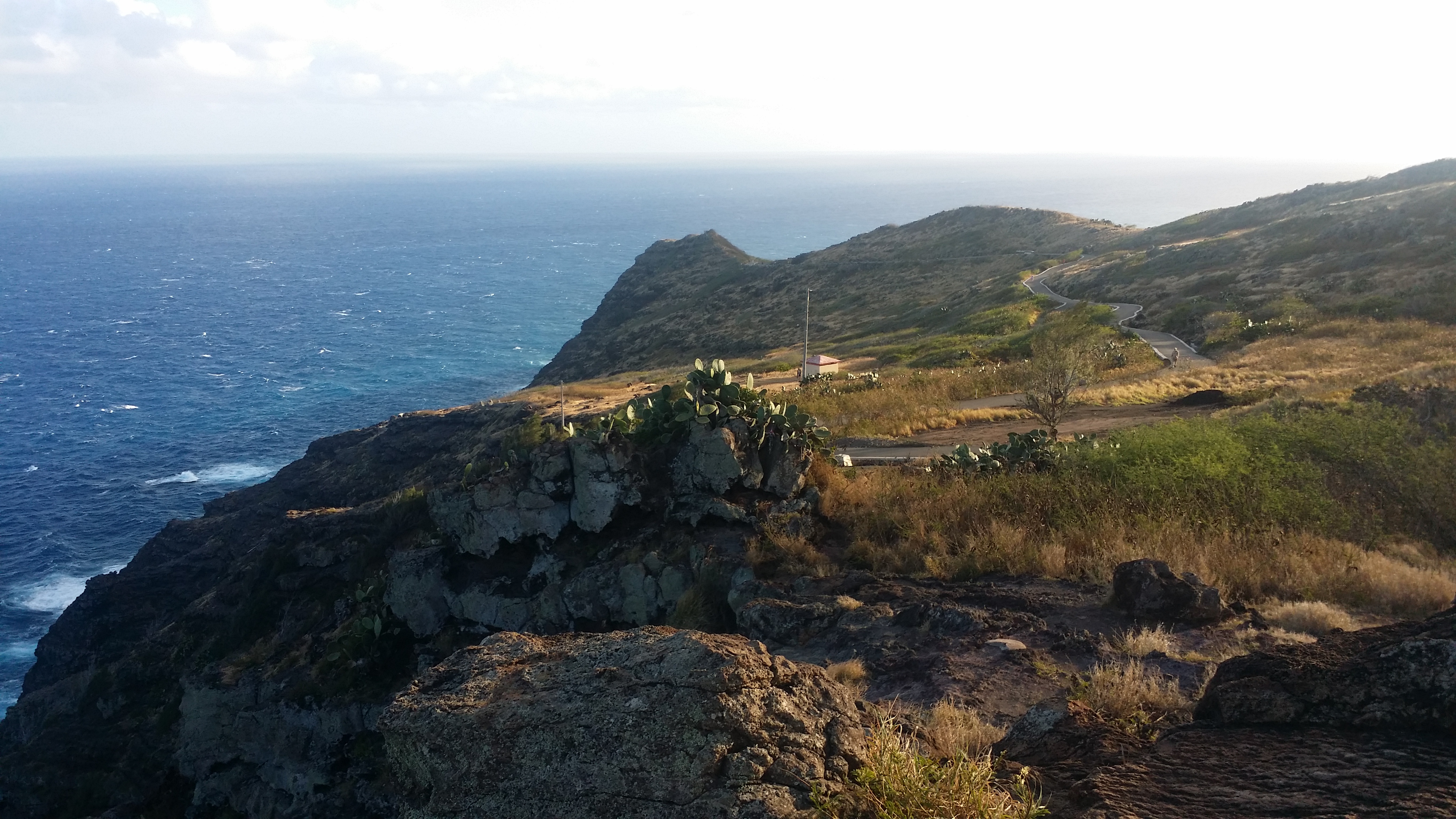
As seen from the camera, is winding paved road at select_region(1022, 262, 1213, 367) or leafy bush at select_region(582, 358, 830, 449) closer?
leafy bush at select_region(582, 358, 830, 449)

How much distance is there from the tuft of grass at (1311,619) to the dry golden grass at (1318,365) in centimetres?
1160

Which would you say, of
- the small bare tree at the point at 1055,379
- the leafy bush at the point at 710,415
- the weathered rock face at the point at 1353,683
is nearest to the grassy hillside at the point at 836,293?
the small bare tree at the point at 1055,379

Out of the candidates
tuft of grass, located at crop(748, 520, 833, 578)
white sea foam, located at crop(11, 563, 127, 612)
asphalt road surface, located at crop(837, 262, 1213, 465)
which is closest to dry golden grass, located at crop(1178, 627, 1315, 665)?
tuft of grass, located at crop(748, 520, 833, 578)

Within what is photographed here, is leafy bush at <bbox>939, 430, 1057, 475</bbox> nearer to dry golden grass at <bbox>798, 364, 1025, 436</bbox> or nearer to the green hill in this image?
dry golden grass at <bbox>798, 364, 1025, 436</bbox>

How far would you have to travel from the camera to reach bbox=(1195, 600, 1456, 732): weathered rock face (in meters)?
4.34

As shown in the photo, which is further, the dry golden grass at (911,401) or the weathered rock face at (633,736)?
the dry golden grass at (911,401)

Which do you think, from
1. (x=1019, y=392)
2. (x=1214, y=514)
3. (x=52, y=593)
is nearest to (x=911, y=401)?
(x=1019, y=392)

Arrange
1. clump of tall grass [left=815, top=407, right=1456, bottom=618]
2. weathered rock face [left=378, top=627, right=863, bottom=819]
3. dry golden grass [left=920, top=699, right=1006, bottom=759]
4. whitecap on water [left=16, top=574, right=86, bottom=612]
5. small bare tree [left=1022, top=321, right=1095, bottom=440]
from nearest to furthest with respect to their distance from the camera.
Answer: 1. weathered rock face [left=378, top=627, right=863, bottom=819]
2. dry golden grass [left=920, top=699, right=1006, bottom=759]
3. clump of tall grass [left=815, top=407, right=1456, bottom=618]
4. small bare tree [left=1022, top=321, right=1095, bottom=440]
5. whitecap on water [left=16, top=574, right=86, bottom=612]

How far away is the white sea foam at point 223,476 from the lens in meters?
48.0

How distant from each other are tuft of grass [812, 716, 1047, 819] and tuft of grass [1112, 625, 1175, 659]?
10.2 feet

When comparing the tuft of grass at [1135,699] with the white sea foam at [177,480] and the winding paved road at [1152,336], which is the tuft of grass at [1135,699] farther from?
the white sea foam at [177,480]

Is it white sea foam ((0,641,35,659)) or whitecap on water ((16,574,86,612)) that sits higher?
whitecap on water ((16,574,86,612))

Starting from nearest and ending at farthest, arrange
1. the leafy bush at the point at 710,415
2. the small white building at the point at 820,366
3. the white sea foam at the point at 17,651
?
the leafy bush at the point at 710,415 < the white sea foam at the point at 17,651 < the small white building at the point at 820,366

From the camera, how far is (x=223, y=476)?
161ft
